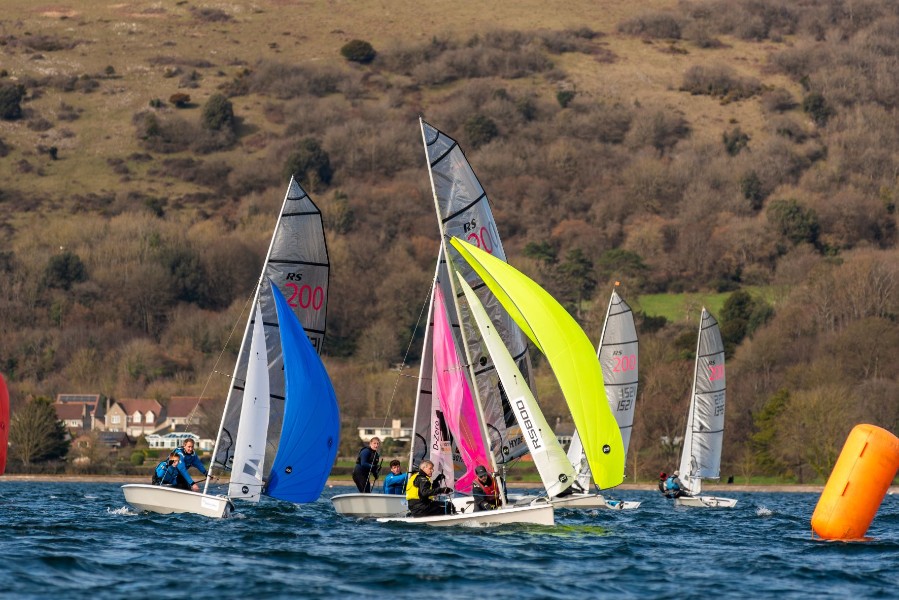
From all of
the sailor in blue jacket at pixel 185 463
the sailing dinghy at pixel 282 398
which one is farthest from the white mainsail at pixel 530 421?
the sailor in blue jacket at pixel 185 463

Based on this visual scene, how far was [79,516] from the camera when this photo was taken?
3300 centimetres

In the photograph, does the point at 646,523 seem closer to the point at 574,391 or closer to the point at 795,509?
the point at 574,391

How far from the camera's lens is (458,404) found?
29.9 m

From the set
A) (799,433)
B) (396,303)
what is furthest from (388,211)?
(799,433)

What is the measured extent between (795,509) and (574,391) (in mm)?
21151

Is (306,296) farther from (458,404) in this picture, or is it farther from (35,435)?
(35,435)

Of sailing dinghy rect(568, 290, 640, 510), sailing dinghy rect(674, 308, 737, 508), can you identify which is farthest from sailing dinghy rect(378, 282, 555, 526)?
sailing dinghy rect(674, 308, 737, 508)

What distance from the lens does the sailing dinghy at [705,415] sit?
1924 inches

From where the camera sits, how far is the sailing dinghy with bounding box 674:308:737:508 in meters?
48.9

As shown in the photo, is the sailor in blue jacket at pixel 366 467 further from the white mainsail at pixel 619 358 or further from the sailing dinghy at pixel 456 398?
the white mainsail at pixel 619 358

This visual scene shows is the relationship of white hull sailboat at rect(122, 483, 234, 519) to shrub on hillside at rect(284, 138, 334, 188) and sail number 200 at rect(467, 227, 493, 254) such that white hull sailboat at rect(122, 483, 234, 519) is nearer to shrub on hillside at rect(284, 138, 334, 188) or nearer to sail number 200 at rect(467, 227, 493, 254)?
A: sail number 200 at rect(467, 227, 493, 254)

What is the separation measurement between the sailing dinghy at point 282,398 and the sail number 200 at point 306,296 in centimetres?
2

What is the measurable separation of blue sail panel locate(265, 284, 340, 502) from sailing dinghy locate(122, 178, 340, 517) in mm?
18

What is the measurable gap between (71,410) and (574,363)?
9305cm
